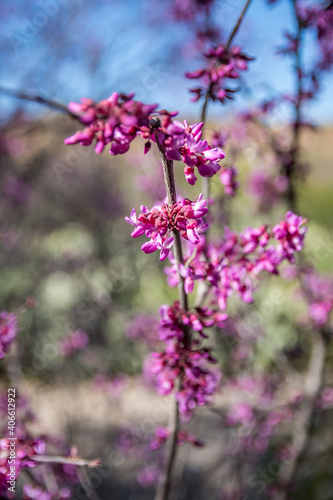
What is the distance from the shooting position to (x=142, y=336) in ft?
10.7

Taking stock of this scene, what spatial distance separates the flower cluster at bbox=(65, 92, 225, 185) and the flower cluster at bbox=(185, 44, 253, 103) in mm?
389

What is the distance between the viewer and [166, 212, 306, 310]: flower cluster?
1.22 meters

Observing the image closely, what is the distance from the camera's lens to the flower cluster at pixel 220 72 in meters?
1.27

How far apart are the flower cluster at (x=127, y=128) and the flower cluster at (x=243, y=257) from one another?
389 mm

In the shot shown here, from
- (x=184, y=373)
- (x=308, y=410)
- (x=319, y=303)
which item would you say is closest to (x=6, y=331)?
(x=184, y=373)

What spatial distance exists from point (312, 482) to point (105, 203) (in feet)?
20.2

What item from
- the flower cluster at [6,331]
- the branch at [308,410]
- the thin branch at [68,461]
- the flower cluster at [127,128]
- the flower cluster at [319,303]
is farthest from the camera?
the branch at [308,410]

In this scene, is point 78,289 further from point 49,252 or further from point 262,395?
point 262,395

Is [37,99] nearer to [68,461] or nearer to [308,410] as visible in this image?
[68,461]

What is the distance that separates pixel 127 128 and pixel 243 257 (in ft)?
2.14

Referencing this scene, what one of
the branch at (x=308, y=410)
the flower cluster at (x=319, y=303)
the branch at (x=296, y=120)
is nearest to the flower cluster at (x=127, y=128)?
the branch at (x=296, y=120)

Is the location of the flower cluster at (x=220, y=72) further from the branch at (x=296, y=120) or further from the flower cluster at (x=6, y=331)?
the flower cluster at (x=6, y=331)

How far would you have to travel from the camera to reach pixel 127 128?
85cm

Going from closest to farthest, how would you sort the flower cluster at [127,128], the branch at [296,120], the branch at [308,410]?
the flower cluster at [127,128]
the branch at [296,120]
the branch at [308,410]
